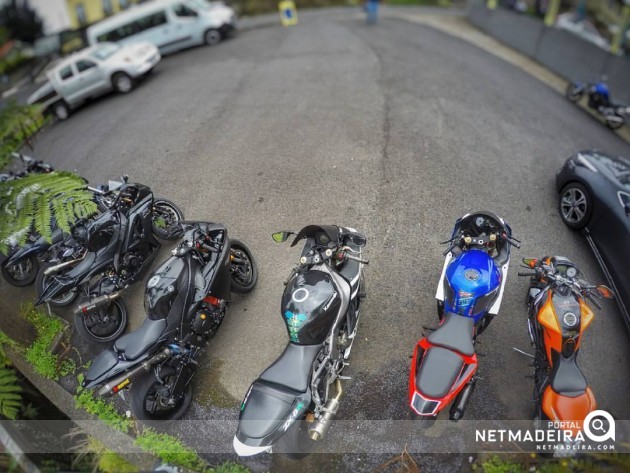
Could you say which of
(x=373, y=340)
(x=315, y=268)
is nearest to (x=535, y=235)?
(x=373, y=340)

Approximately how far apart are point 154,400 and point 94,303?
1576 millimetres

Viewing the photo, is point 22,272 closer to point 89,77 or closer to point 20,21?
point 89,77

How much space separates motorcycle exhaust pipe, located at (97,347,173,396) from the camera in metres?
4.49

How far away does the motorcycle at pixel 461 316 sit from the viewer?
418 centimetres

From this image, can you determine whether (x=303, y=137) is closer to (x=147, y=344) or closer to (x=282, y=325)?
(x=282, y=325)

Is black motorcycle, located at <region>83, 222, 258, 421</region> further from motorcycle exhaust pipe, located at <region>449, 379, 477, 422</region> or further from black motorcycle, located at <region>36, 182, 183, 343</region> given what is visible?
motorcycle exhaust pipe, located at <region>449, 379, 477, 422</region>

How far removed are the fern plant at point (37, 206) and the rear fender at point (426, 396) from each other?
12.3ft

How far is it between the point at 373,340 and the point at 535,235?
3177 millimetres

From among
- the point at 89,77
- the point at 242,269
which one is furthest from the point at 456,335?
the point at 89,77

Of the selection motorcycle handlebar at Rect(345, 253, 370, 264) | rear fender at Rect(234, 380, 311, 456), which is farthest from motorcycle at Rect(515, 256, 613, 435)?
rear fender at Rect(234, 380, 311, 456)

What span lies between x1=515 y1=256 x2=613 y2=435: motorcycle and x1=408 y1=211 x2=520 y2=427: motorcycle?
49 centimetres

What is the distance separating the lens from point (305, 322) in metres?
4.55

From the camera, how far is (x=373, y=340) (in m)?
5.63

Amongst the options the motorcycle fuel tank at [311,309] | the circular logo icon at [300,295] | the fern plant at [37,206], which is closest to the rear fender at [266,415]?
the motorcycle fuel tank at [311,309]
